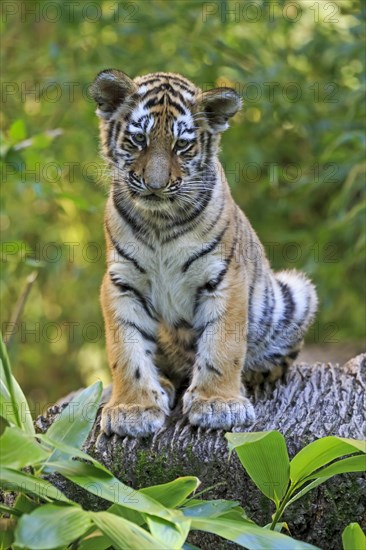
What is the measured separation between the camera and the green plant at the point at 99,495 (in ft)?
7.96

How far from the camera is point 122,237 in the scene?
3.86 m

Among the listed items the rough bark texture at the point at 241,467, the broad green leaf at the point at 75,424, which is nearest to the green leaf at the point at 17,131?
the rough bark texture at the point at 241,467

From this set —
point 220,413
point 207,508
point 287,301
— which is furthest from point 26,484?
point 287,301

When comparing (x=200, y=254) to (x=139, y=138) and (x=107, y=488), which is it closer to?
(x=139, y=138)

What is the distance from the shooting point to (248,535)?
102 inches

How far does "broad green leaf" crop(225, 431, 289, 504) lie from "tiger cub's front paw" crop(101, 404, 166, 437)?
81cm

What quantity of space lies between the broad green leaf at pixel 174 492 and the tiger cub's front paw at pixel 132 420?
845 mm

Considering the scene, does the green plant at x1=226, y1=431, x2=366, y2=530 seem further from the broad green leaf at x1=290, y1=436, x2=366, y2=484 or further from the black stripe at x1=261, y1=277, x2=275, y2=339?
the black stripe at x1=261, y1=277, x2=275, y2=339

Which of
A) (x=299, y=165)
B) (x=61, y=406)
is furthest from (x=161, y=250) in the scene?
Answer: (x=299, y=165)

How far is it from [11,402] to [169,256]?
125 cm

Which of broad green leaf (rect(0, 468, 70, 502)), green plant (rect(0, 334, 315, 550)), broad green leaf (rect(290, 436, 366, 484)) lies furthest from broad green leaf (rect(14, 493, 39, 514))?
broad green leaf (rect(290, 436, 366, 484))

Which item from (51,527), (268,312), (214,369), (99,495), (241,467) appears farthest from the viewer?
(268,312)

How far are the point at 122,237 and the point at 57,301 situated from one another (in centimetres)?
458

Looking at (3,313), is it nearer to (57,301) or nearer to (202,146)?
(57,301)
